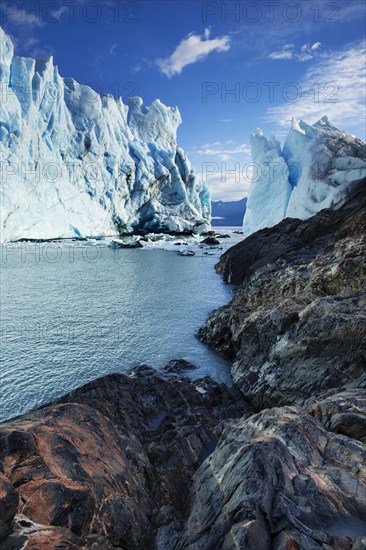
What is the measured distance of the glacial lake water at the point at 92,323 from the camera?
33.3 feet

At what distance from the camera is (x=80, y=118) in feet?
174

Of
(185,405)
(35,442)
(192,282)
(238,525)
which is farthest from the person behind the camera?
(192,282)

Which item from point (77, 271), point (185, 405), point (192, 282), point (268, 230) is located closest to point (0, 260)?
point (77, 271)

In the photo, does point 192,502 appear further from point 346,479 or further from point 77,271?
point 77,271

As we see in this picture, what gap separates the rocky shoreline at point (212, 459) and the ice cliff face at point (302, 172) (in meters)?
17.7

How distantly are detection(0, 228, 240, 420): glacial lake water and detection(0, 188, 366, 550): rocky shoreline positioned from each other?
2.28 m

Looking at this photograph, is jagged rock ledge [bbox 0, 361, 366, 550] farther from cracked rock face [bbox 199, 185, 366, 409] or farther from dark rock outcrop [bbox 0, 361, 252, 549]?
cracked rock face [bbox 199, 185, 366, 409]

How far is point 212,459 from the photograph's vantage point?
466cm

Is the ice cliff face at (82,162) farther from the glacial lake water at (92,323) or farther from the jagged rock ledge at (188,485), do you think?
the jagged rock ledge at (188,485)

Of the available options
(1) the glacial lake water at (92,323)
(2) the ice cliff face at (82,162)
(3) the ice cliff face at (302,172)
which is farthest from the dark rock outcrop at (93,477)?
(2) the ice cliff face at (82,162)

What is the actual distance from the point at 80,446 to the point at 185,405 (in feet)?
14.1

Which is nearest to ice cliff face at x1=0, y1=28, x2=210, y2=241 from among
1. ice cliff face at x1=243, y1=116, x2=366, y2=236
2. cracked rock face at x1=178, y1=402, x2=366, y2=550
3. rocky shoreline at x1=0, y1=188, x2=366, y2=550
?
ice cliff face at x1=243, y1=116, x2=366, y2=236

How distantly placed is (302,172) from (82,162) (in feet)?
112

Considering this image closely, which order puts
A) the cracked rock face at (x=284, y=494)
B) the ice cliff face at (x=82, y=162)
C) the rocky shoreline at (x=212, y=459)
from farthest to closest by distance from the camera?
the ice cliff face at (x=82, y=162), the rocky shoreline at (x=212, y=459), the cracked rock face at (x=284, y=494)
